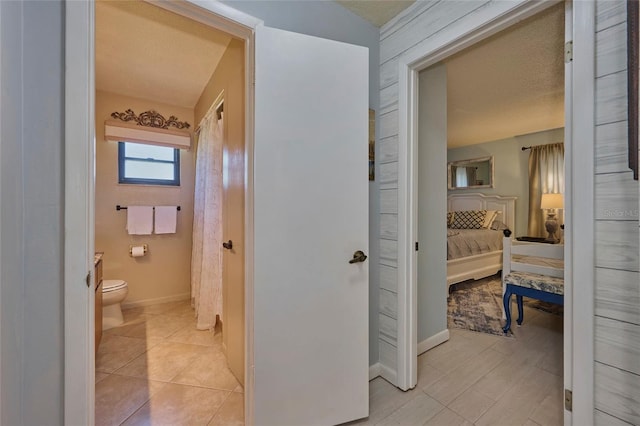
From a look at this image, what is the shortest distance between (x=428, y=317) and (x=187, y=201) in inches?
121

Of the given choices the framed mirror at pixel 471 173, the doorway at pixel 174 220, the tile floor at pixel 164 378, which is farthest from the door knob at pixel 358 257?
the framed mirror at pixel 471 173

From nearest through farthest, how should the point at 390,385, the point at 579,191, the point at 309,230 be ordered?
the point at 579,191, the point at 309,230, the point at 390,385

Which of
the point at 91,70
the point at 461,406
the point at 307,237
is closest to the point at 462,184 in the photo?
the point at 461,406

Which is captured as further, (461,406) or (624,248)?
(461,406)

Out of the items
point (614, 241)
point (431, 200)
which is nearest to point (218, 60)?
point (431, 200)

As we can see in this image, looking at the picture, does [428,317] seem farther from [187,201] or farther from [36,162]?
[187,201]

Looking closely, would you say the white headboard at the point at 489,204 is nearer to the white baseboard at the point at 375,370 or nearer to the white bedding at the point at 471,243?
the white bedding at the point at 471,243

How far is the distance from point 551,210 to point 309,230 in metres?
5.26

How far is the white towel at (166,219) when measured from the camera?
3.09m

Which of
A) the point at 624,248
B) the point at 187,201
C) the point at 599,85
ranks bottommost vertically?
the point at 624,248

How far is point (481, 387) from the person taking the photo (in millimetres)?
1721

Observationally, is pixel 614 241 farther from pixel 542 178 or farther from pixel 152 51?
pixel 542 178

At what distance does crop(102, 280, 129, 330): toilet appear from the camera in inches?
94.8

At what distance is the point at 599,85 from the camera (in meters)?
1.02
